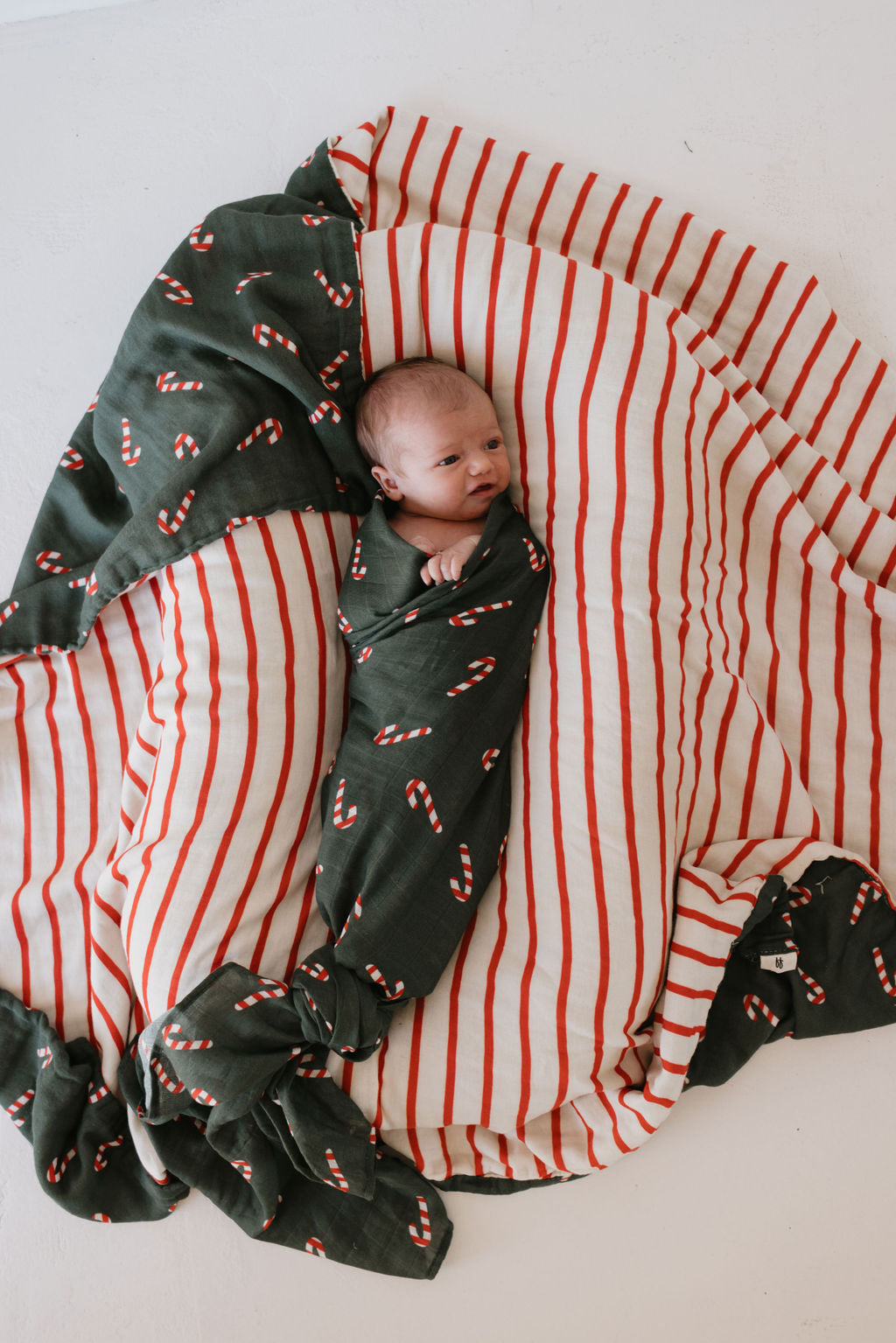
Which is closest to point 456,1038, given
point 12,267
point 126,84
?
point 12,267

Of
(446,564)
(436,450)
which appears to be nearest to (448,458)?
(436,450)

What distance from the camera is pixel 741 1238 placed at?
1.14 metres

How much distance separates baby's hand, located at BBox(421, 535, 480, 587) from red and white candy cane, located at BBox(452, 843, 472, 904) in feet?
1.03

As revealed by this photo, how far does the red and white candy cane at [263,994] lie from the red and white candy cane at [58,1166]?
304 mm

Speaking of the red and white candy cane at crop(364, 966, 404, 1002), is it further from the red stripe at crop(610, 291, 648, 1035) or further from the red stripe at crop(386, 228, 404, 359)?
the red stripe at crop(386, 228, 404, 359)

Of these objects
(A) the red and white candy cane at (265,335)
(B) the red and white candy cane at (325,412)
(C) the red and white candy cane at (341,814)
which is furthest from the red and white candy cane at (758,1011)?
(A) the red and white candy cane at (265,335)

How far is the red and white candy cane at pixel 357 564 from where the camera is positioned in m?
1.19

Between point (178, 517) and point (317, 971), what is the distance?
549 mm

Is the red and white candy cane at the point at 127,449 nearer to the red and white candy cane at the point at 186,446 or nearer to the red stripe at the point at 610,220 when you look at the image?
the red and white candy cane at the point at 186,446

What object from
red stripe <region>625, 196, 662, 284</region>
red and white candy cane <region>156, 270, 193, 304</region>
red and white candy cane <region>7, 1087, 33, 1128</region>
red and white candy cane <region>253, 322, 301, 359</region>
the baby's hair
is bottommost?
red and white candy cane <region>7, 1087, 33, 1128</region>

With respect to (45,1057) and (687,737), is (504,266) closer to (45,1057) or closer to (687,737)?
(687,737)

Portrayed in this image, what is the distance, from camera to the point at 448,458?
116 centimetres

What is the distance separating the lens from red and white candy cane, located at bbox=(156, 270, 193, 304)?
1.20 meters

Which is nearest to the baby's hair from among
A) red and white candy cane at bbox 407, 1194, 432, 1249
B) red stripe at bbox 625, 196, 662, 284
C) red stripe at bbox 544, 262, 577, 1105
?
red stripe at bbox 544, 262, 577, 1105
